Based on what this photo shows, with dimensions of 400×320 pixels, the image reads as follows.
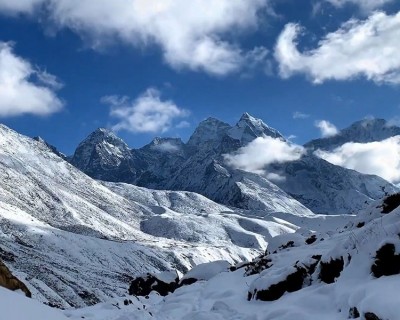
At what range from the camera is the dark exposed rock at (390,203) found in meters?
20.8

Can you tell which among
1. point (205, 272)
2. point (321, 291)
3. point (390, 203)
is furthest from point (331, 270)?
point (205, 272)

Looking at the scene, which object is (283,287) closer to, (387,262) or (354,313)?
(387,262)

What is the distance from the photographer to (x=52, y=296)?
81.6 meters

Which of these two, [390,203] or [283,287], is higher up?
[390,203]

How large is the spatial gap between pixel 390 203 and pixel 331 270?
30.5 ft

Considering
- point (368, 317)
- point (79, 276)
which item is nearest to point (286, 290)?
point (368, 317)

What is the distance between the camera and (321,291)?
12297 mm

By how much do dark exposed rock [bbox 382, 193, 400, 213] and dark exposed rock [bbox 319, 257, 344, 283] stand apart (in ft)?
28.0

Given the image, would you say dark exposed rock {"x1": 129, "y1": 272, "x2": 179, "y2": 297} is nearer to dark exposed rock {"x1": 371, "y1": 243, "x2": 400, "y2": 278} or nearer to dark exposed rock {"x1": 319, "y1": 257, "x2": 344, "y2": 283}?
dark exposed rock {"x1": 319, "y1": 257, "x2": 344, "y2": 283}

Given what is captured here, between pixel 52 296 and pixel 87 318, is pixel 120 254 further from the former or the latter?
pixel 87 318

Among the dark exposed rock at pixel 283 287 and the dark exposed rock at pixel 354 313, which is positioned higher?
the dark exposed rock at pixel 283 287

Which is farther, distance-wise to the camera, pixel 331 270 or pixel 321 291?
pixel 331 270

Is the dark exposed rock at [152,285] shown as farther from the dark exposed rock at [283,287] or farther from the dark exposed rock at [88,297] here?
the dark exposed rock at [88,297]

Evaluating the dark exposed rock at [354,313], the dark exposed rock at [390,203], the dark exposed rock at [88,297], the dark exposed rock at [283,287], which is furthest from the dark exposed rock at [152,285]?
the dark exposed rock at [88,297]
